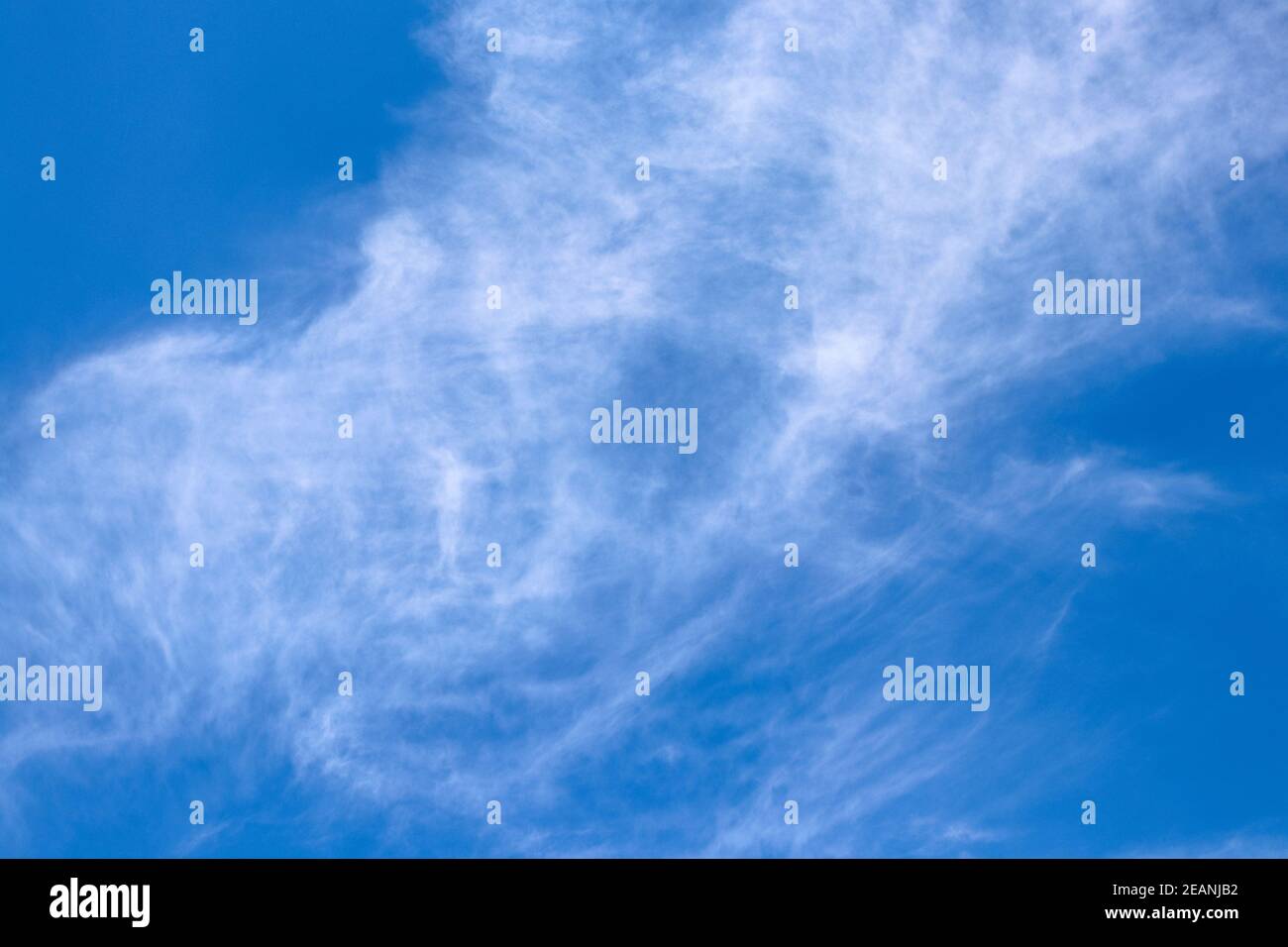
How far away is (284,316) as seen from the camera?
63.9 feet

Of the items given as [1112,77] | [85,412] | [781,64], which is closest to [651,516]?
[781,64]

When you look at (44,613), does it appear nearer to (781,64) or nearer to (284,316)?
(284,316)

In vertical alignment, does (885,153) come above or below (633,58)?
below

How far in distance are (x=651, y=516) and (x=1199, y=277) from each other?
1103 centimetres

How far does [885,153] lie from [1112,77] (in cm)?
442

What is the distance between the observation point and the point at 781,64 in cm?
1973

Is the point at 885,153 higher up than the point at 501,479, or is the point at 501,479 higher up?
the point at 885,153
